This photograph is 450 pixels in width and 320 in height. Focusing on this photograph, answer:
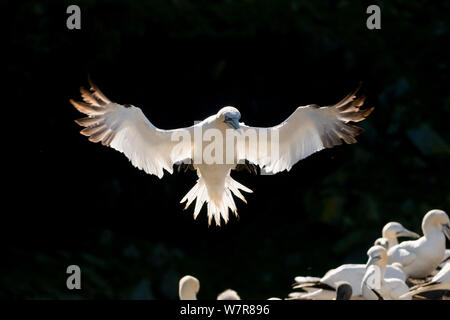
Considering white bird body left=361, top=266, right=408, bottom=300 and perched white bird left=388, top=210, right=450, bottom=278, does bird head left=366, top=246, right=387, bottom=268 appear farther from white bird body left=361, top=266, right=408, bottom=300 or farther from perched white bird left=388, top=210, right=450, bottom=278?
perched white bird left=388, top=210, right=450, bottom=278

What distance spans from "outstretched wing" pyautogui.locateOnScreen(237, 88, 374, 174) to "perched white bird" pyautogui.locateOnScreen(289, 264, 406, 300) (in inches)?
69.6

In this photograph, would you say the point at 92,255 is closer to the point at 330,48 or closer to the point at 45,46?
the point at 45,46

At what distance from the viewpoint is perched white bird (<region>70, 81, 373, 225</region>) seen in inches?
379

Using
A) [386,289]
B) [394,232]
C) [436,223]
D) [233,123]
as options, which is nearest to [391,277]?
[386,289]

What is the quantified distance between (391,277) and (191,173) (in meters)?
8.21

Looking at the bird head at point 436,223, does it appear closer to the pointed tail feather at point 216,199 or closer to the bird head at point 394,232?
the bird head at point 394,232

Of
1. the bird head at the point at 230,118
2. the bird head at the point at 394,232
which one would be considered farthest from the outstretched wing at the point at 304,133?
the bird head at the point at 394,232

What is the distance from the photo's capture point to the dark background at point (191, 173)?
18203mm

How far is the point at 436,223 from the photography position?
41.8ft

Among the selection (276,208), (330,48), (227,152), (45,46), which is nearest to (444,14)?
(330,48)

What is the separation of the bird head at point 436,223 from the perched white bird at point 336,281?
0.80 meters

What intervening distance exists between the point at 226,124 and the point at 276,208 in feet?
32.9

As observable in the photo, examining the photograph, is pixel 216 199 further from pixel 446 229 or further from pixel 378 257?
pixel 446 229

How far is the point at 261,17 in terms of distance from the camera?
809 inches
